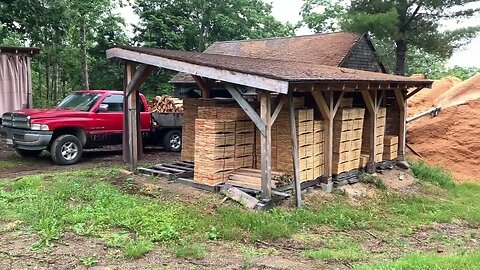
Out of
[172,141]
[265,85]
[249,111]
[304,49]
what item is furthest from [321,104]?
[304,49]

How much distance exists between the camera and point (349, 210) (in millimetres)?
9156

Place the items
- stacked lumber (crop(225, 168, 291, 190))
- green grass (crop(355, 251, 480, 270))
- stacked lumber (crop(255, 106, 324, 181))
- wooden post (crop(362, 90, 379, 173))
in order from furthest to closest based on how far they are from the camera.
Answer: wooden post (crop(362, 90, 379, 173))
stacked lumber (crop(255, 106, 324, 181))
stacked lumber (crop(225, 168, 291, 190))
green grass (crop(355, 251, 480, 270))

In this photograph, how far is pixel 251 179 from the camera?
9188 mm

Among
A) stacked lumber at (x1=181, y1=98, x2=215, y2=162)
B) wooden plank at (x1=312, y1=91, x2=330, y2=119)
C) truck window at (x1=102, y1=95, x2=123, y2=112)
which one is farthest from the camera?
truck window at (x1=102, y1=95, x2=123, y2=112)

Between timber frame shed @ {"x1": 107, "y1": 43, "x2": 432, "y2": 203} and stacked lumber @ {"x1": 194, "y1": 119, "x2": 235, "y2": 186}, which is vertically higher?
timber frame shed @ {"x1": 107, "y1": 43, "x2": 432, "y2": 203}

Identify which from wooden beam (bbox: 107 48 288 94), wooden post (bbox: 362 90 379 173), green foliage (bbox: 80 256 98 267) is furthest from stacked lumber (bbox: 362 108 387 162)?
green foliage (bbox: 80 256 98 267)

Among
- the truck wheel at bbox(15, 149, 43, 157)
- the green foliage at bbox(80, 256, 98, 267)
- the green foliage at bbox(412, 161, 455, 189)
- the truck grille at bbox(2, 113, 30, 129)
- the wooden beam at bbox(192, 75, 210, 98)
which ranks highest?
the wooden beam at bbox(192, 75, 210, 98)

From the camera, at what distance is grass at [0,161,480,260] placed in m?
6.59

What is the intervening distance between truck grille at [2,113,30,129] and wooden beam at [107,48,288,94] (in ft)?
8.90

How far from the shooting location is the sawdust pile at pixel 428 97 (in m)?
18.8

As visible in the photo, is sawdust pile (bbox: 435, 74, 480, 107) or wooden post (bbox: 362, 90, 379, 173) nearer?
wooden post (bbox: 362, 90, 379, 173)

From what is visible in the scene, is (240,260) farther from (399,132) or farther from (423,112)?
(423,112)

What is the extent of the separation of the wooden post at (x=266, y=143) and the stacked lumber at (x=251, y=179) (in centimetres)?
38

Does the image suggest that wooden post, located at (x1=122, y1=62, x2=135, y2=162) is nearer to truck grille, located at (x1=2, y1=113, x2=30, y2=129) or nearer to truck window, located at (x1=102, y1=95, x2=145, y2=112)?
truck window, located at (x1=102, y1=95, x2=145, y2=112)
